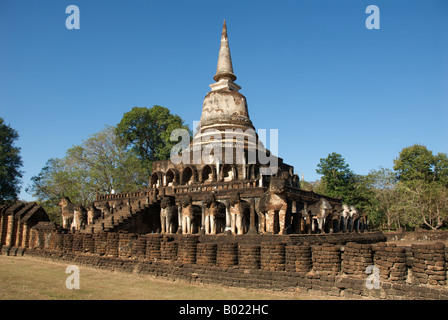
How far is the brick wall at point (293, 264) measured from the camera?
25.1 feet

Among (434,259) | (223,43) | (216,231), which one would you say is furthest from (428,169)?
(434,259)

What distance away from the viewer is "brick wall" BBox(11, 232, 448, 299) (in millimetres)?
7648

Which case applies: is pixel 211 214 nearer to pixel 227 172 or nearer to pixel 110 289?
pixel 110 289

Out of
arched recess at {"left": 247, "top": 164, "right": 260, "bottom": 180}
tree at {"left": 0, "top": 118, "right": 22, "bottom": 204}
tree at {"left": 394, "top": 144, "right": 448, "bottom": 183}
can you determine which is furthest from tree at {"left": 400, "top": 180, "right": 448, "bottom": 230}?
tree at {"left": 0, "top": 118, "right": 22, "bottom": 204}

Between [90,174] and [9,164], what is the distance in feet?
33.9

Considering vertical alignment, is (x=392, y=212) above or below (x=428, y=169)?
below

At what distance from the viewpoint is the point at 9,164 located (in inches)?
1454

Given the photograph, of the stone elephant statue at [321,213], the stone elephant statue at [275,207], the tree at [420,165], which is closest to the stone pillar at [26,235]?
the stone elephant statue at [275,207]

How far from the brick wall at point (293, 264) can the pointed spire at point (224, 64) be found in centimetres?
2365

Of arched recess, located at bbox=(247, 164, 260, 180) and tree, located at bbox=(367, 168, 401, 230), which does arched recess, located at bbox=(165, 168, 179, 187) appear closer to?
arched recess, located at bbox=(247, 164, 260, 180)
